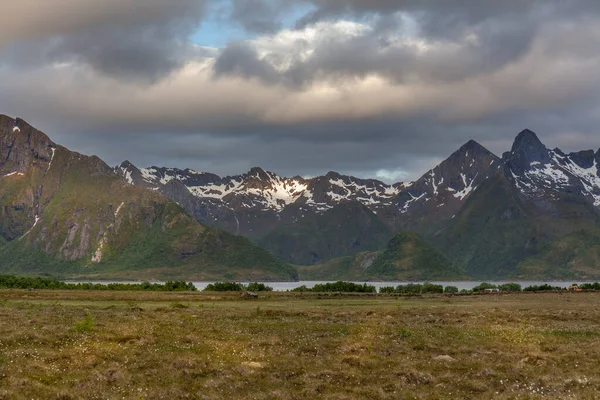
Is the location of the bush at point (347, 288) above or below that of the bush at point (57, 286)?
above

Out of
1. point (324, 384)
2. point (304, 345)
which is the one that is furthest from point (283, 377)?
point (304, 345)

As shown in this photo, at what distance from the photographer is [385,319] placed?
67.4m

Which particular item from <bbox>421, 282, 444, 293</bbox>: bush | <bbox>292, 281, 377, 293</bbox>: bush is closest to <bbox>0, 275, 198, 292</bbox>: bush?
<bbox>292, 281, 377, 293</bbox>: bush

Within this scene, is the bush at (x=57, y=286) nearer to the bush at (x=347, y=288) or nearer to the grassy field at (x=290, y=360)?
the bush at (x=347, y=288)

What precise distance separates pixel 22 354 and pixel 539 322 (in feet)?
161

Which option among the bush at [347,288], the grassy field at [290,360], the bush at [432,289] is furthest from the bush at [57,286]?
the grassy field at [290,360]

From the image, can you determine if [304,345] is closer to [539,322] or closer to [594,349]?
[594,349]

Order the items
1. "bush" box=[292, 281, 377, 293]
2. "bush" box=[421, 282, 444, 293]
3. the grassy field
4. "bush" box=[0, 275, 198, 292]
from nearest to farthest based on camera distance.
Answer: the grassy field → "bush" box=[0, 275, 198, 292] → "bush" box=[292, 281, 377, 293] → "bush" box=[421, 282, 444, 293]

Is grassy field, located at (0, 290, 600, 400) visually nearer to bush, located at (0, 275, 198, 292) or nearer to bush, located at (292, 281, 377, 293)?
bush, located at (292, 281, 377, 293)

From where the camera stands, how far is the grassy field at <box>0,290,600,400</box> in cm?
3163

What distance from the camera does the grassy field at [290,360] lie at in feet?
104

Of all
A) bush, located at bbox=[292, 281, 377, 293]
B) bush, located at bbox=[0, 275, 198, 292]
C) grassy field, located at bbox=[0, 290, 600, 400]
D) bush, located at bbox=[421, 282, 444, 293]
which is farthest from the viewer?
bush, located at bbox=[421, 282, 444, 293]

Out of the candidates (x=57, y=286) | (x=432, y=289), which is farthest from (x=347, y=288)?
(x=57, y=286)

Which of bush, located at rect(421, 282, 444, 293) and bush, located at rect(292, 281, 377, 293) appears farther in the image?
bush, located at rect(421, 282, 444, 293)
